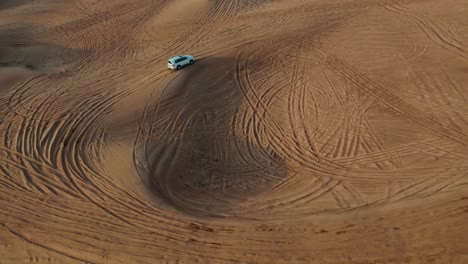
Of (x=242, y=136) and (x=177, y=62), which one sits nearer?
(x=242, y=136)

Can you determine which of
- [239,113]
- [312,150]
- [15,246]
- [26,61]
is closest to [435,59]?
[312,150]

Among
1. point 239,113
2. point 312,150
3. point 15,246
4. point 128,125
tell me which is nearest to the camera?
point 15,246

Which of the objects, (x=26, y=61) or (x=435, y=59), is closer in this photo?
(x=435, y=59)

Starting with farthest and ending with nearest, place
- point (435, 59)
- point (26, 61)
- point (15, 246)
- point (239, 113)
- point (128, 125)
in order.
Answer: point (26, 61), point (435, 59), point (239, 113), point (128, 125), point (15, 246)

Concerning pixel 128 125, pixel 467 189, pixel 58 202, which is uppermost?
pixel 128 125

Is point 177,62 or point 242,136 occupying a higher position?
point 177,62

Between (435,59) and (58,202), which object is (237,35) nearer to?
(435,59)

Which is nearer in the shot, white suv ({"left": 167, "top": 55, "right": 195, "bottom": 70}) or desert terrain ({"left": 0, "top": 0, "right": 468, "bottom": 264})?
desert terrain ({"left": 0, "top": 0, "right": 468, "bottom": 264})

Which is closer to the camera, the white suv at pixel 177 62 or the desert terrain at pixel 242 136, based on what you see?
the desert terrain at pixel 242 136
